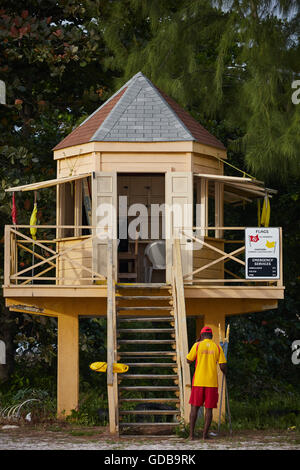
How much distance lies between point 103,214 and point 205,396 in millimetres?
4866

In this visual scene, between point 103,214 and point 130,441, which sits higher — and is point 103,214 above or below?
above

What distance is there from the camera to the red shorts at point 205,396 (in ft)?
45.1

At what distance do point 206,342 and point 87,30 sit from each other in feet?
40.2

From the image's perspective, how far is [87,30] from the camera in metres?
23.8

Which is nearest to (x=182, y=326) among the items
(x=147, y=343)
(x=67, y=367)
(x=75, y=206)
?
(x=147, y=343)

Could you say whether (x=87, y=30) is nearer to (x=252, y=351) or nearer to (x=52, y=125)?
(x=52, y=125)

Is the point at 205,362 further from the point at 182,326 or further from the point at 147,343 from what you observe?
the point at 147,343

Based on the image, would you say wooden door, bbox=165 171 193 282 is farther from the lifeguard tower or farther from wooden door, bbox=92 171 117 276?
wooden door, bbox=92 171 117 276

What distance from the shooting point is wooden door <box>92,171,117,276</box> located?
680 inches

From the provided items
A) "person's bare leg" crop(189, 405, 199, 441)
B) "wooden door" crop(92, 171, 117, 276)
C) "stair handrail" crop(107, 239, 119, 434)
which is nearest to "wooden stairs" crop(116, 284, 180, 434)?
"stair handrail" crop(107, 239, 119, 434)

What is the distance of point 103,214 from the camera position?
17406mm

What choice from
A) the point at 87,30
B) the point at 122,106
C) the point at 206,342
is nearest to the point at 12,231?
the point at 122,106

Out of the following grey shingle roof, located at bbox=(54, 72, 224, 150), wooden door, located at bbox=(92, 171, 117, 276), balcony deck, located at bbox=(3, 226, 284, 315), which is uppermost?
grey shingle roof, located at bbox=(54, 72, 224, 150)

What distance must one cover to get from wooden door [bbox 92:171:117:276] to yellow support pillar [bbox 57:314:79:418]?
1343mm
